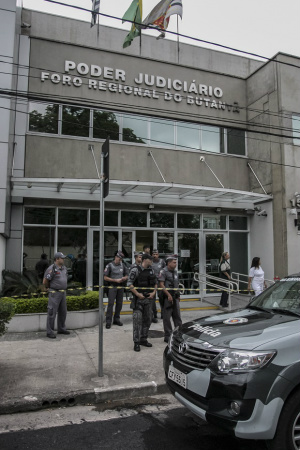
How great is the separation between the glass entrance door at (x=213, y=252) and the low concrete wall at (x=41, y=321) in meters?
5.77

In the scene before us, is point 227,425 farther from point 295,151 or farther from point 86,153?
point 295,151

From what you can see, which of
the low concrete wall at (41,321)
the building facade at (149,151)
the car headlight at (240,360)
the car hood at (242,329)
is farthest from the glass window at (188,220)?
the car headlight at (240,360)

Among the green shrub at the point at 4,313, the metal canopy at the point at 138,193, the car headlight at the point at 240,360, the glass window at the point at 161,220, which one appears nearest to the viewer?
the car headlight at the point at 240,360

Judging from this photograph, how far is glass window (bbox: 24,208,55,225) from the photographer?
36.7 feet

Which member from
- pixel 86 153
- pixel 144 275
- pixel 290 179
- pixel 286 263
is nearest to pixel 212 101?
pixel 290 179

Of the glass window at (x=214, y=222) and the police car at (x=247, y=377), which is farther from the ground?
the glass window at (x=214, y=222)

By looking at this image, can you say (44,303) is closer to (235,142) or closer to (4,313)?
(4,313)

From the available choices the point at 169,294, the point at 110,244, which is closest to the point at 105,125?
the point at 110,244

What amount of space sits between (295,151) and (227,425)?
1180cm

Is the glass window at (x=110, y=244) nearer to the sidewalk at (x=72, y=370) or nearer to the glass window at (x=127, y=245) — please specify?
the glass window at (x=127, y=245)

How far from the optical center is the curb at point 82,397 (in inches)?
174

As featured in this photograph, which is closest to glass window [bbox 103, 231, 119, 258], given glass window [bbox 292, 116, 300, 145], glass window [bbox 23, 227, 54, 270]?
glass window [bbox 23, 227, 54, 270]

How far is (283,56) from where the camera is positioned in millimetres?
13102

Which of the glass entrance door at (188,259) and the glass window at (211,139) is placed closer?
the glass entrance door at (188,259)
